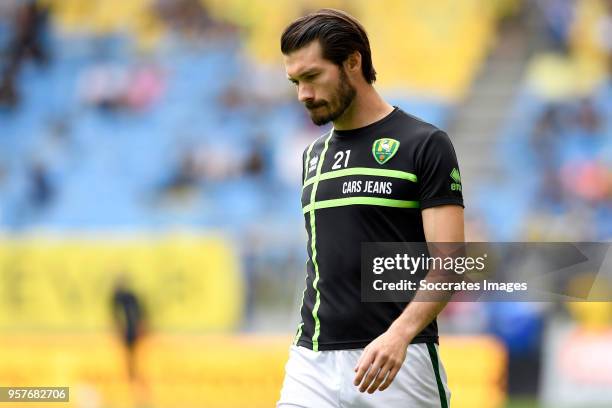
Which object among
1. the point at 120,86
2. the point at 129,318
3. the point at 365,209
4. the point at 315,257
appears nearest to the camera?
the point at 365,209

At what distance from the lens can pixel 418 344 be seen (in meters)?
3.83

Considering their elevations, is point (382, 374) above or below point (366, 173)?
below

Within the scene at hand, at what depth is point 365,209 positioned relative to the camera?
3.84 meters

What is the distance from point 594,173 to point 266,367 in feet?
17.2

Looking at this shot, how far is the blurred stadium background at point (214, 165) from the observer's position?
14.0m

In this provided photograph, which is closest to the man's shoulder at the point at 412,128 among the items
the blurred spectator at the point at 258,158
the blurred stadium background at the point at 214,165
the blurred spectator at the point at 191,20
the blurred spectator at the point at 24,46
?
the blurred stadium background at the point at 214,165

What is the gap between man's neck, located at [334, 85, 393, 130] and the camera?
397 cm

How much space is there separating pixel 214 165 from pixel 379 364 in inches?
521

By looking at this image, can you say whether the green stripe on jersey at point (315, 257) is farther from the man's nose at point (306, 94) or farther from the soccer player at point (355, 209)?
the man's nose at point (306, 94)

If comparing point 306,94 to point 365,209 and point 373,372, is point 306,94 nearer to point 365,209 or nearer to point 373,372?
point 365,209

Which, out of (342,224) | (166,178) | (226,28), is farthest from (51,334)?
(342,224)

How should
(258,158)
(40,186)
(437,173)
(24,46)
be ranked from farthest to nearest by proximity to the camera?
(24,46)
(40,186)
(258,158)
(437,173)

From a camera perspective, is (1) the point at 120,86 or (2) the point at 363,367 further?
(1) the point at 120,86

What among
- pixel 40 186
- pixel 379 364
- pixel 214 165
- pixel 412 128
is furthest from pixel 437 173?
pixel 40 186
